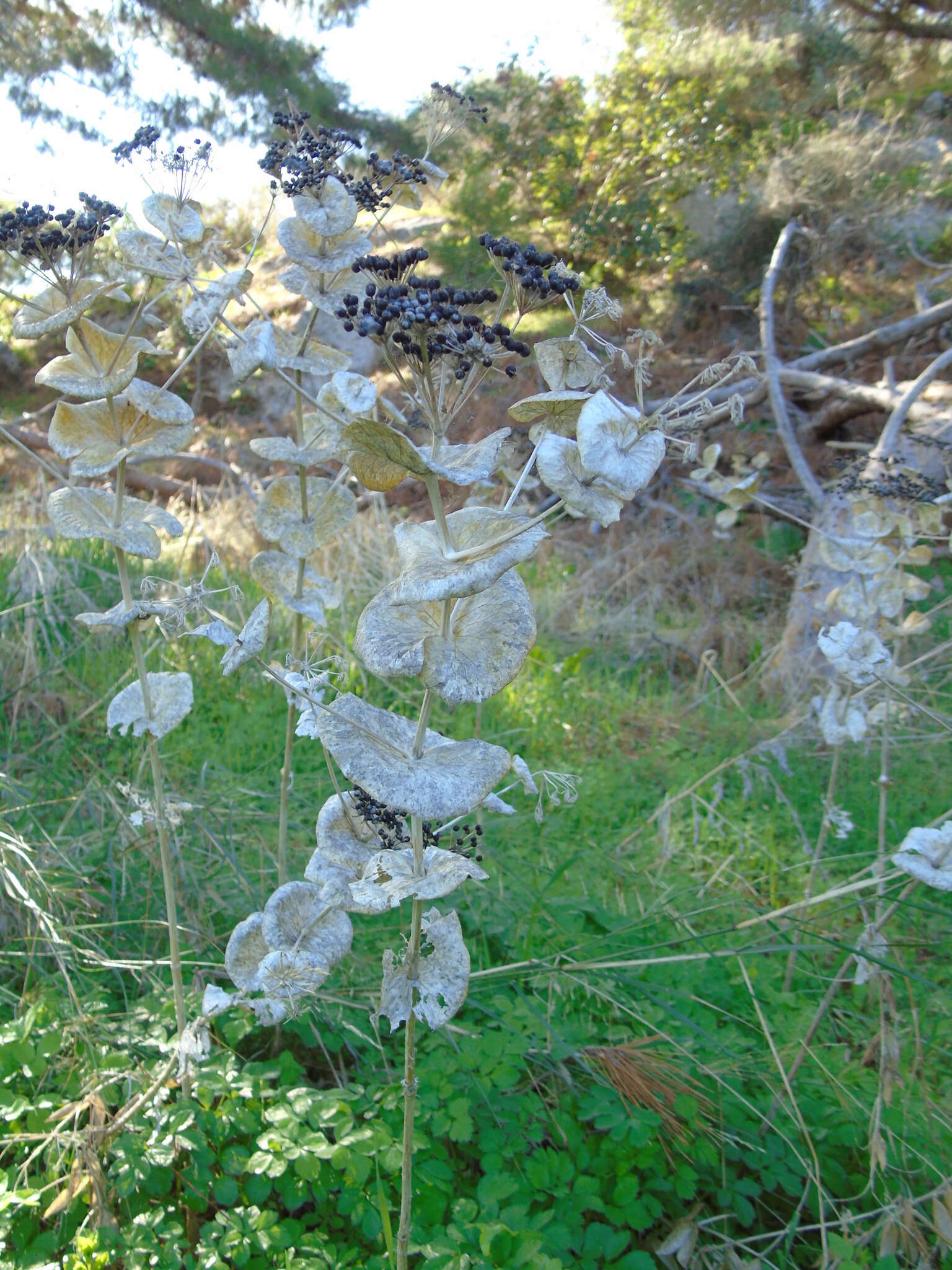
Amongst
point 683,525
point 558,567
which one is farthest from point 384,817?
point 683,525

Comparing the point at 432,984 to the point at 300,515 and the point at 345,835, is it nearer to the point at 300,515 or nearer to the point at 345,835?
the point at 345,835

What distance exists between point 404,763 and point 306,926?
→ 46 cm

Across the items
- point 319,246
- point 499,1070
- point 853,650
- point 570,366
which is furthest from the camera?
point 853,650

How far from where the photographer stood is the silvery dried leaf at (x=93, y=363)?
3.76ft

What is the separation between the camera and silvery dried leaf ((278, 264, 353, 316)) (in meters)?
1.30

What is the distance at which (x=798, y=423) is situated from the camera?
5309 mm

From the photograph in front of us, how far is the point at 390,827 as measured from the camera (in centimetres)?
110

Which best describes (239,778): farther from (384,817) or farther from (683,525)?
(683,525)

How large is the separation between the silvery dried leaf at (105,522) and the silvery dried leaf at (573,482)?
2.14 ft

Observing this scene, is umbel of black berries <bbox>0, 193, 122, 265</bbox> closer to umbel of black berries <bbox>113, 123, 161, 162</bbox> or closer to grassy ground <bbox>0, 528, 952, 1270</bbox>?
umbel of black berries <bbox>113, 123, 161, 162</bbox>

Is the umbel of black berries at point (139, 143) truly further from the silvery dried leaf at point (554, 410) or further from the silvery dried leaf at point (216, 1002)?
the silvery dried leaf at point (216, 1002)

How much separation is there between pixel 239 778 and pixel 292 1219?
4.64ft

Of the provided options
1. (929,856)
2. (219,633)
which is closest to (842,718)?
(929,856)

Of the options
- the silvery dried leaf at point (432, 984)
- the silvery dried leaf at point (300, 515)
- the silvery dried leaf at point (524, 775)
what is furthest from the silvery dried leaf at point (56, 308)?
the silvery dried leaf at point (432, 984)
